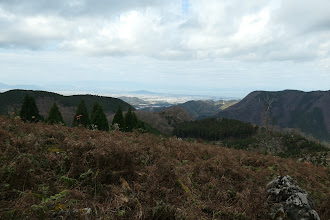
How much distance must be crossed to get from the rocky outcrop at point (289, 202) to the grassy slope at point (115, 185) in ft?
1.09

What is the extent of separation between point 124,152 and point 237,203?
12.5ft

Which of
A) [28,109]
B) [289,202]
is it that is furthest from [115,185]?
[28,109]

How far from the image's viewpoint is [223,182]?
6.96m

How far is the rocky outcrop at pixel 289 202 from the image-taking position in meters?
5.24

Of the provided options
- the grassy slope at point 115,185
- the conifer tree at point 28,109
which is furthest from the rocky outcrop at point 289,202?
the conifer tree at point 28,109

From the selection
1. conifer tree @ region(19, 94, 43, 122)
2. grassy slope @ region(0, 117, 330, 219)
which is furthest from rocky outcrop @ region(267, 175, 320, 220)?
conifer tree @ region(19, 94, 43, 122)

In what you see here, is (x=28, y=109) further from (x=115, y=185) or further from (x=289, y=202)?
(x=289, y=202)

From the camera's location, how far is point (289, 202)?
5.62 metres

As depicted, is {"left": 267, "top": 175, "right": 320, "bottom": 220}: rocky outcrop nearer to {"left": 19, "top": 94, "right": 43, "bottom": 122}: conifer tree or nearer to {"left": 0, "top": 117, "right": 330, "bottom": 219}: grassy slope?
{"left": 0, "top": 117, "right": 330, "bottom": 219}: grassy slope

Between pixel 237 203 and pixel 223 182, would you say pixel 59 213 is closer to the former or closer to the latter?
pixel 237 203

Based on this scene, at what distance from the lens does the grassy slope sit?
180 inches

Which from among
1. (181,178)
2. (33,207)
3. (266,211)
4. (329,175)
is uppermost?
(33,207)

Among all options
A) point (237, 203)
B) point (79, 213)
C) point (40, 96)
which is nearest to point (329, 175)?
point (237, 203)

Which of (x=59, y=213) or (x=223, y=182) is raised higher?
(x=59, y=213)
